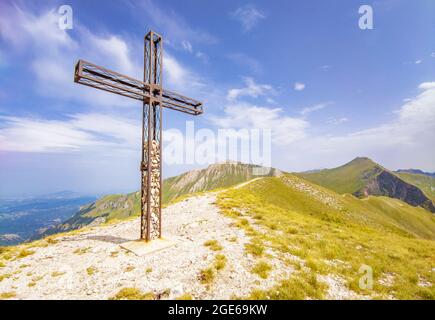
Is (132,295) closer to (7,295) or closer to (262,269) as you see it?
(7,295)

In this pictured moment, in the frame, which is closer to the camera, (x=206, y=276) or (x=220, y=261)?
(x=206, y=276)

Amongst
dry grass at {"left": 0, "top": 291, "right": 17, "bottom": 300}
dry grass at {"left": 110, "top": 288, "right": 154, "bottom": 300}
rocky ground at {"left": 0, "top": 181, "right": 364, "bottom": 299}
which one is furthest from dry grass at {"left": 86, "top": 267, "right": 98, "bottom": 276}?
dry grass at {"left": 110, "top": 288, "right": 154, "bottom": 300}

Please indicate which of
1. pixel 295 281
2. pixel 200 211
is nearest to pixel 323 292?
pixel 295 281

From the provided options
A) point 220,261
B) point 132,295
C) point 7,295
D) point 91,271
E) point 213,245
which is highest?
point 220,261

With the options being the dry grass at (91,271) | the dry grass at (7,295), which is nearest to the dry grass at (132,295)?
the dry grass at (91,271)

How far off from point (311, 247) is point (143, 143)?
12802 mm

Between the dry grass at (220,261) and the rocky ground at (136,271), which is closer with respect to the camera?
the rocky ground at (136,271)

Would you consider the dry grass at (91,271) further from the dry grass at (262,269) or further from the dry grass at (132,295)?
the dry grass at (262,269)

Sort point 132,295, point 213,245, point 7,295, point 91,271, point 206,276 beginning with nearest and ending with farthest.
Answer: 1. point 132,295
2. point 7,295
3. point 206,276
4. point 91,271
5. point 213,245

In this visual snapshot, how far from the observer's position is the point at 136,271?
982cm

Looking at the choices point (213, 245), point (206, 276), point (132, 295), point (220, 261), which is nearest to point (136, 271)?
point (132, 295)

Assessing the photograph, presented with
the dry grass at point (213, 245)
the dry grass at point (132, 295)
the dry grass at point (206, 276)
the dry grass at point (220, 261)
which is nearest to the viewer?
the dry grass at point (132, 295)

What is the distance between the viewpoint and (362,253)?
1245cm

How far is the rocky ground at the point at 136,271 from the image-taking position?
8.15m
